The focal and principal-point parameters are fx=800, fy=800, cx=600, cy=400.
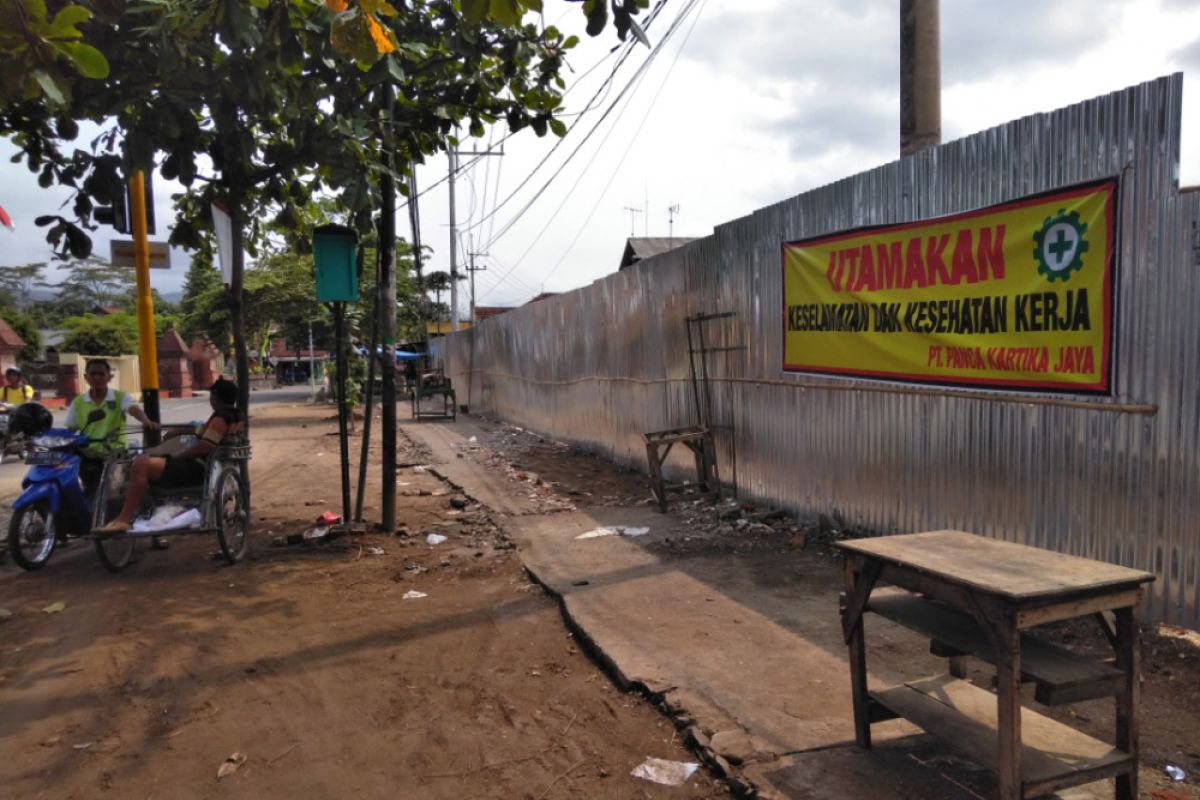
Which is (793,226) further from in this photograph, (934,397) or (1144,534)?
(1144,534)

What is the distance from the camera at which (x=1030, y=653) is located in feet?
8.63

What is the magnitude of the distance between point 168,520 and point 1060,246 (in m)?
6.42

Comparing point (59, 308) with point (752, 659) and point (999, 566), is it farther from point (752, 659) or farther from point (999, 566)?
point (999, 566)

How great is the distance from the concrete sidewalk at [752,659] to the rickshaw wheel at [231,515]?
2.39m

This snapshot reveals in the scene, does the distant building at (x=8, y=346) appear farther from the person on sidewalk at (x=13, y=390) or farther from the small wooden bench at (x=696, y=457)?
the small wooden bench at (x=696, y=457)

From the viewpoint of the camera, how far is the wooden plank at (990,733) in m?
2.53

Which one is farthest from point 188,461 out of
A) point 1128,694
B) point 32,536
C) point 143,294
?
point 1128,694

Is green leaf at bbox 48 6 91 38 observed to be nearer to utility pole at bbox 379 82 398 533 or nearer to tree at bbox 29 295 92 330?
utility pole at bbox 379 82 398 533

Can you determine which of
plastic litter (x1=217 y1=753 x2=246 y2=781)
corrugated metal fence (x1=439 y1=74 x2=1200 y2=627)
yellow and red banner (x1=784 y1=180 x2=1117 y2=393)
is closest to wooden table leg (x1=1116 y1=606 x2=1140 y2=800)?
corrugated metal fence (x1=439 y1=74 x2=1200 y2=627)

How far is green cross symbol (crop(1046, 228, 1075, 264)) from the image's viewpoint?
439 centimetres

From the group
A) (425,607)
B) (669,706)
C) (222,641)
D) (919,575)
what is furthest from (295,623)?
(919,575)

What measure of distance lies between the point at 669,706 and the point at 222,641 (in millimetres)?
2851

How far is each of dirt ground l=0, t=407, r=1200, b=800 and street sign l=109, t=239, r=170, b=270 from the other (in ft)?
9.42

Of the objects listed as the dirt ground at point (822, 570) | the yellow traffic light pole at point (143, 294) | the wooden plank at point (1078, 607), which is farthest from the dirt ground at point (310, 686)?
the yellow traffic light pole at point (143, 294)
